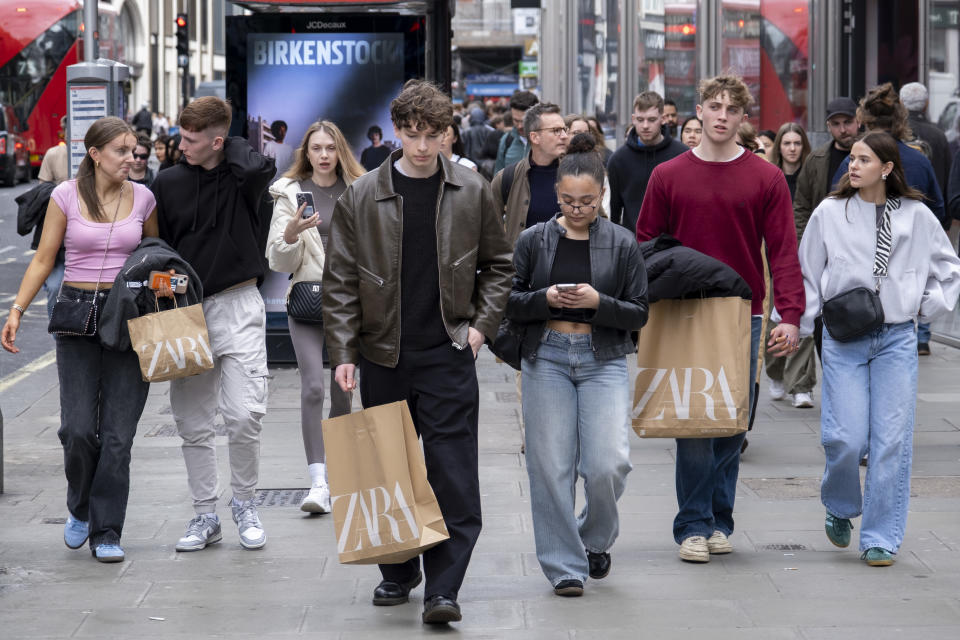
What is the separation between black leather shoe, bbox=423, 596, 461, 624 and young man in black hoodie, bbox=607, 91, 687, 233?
14.9ft

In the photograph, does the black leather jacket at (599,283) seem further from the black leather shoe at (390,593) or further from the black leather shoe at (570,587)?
the black leather shoe at (390,593)

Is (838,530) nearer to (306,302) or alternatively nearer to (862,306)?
(862,306)

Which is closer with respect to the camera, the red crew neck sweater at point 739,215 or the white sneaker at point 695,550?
the red crew neck sweater at point 739,215

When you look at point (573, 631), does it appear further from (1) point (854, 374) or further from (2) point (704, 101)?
(2) point (704, 101)

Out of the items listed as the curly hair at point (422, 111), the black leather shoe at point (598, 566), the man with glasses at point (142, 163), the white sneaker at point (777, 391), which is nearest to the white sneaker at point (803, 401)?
the white sneaker at point (777, 391)

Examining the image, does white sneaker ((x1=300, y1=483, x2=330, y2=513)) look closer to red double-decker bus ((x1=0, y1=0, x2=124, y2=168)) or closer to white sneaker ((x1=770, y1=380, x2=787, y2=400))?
white sneaker ((x1=770, y1=380, x2=787, y2=400))

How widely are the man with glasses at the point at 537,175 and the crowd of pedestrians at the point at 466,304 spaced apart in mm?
1467

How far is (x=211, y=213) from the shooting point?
6191 mm

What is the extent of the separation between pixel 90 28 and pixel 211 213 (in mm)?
8799

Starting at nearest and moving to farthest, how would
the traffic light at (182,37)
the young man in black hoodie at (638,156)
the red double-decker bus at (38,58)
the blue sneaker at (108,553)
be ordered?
the blue sneaker at (108,553), the young man in black hoodie at (638,156), the red double-decker bus at (38,58), the traffic light at (182,37)

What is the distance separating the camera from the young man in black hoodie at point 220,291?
20.3 feet

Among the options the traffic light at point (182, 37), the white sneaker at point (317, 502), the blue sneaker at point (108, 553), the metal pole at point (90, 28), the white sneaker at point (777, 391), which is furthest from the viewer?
the traffic light at point (182, 37)

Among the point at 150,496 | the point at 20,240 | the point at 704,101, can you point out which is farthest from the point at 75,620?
the point at 20,240

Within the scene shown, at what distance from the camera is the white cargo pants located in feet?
20.4
